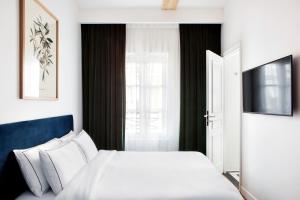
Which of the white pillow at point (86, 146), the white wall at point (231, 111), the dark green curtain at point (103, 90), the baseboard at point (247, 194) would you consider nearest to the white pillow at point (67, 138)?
the white pillow at point (86, 146)

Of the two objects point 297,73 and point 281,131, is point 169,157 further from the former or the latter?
point 297,73

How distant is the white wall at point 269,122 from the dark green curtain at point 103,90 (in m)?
2.01

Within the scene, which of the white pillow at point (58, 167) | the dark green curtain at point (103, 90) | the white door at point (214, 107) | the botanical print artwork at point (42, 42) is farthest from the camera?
the dark green curtain at point (103, 90)

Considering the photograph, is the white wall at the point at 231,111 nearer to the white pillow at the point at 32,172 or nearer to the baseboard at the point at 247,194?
the baseboard at the point at 247,194

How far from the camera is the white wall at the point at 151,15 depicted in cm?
412

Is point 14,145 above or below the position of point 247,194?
above

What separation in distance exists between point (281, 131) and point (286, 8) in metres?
1.14

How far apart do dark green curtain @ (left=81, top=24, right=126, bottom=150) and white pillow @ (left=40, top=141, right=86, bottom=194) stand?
202 cm

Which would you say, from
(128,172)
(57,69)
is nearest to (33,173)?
(128,172)

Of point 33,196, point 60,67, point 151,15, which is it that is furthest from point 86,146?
point 151,15

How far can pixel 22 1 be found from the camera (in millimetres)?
2219

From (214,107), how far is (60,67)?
93.6 inches

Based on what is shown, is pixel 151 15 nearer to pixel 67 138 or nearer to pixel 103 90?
pixel 103 90

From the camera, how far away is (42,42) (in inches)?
105
